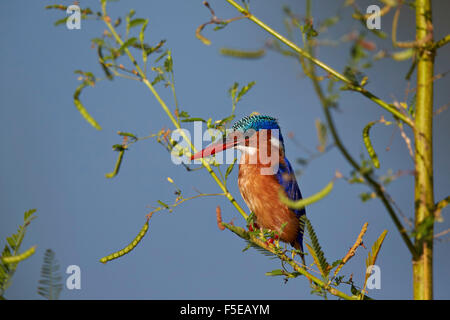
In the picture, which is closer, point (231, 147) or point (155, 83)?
point (155, 83)

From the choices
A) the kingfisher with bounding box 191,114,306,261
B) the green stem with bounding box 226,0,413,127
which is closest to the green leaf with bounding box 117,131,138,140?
the green stem with bounding box 226,0,413,127

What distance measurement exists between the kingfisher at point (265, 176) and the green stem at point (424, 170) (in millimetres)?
726

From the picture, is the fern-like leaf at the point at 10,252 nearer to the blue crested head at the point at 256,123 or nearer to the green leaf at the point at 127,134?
the green leaf at the point at 127,134

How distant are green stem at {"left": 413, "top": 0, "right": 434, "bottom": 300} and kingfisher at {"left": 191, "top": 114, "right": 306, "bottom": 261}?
73cm

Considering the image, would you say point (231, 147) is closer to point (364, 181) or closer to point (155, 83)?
point (155, 83)

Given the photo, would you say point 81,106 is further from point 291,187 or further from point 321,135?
point 291,187

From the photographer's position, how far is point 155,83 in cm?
55

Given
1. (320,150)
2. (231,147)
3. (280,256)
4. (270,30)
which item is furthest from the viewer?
(231,147)

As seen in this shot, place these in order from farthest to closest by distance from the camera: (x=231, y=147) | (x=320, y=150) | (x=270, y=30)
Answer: (x=231, y=147) < (x=270, y=30) < (x=320, y=150)

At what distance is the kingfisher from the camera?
1.13m

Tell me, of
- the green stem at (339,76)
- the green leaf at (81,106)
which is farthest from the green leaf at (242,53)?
the green leaf at (81,106)

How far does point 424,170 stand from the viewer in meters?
0.35
